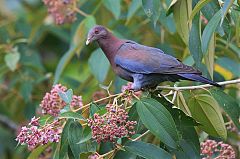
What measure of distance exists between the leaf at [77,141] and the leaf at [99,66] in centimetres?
135

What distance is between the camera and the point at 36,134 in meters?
2.61

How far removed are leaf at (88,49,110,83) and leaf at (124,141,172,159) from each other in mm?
1403

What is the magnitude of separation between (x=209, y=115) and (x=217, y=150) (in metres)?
0.24

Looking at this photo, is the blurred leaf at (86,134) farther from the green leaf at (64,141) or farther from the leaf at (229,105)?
the leaf at (229,105)

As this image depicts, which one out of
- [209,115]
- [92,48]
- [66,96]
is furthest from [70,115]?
[92,48]

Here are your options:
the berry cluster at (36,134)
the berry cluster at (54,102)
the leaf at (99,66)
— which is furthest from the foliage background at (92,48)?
the berry cluster at (36,134)

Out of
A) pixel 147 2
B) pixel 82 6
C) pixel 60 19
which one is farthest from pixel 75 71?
pixel 147 2

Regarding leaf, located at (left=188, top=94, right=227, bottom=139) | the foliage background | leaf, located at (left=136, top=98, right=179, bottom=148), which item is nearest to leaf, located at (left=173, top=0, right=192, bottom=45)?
the foliage background

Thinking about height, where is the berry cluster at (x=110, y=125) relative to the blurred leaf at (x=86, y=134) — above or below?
above

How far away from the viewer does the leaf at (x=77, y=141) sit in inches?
105

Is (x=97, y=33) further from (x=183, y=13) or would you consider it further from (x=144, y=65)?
(x=183, y=13)

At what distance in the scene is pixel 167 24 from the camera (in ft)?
13.9

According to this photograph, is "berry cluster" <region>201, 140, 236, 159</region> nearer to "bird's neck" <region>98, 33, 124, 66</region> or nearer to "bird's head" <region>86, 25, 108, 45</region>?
"bird's neck" <region>98, 33, 124, 66</region>

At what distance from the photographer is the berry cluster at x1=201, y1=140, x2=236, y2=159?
303 cm
